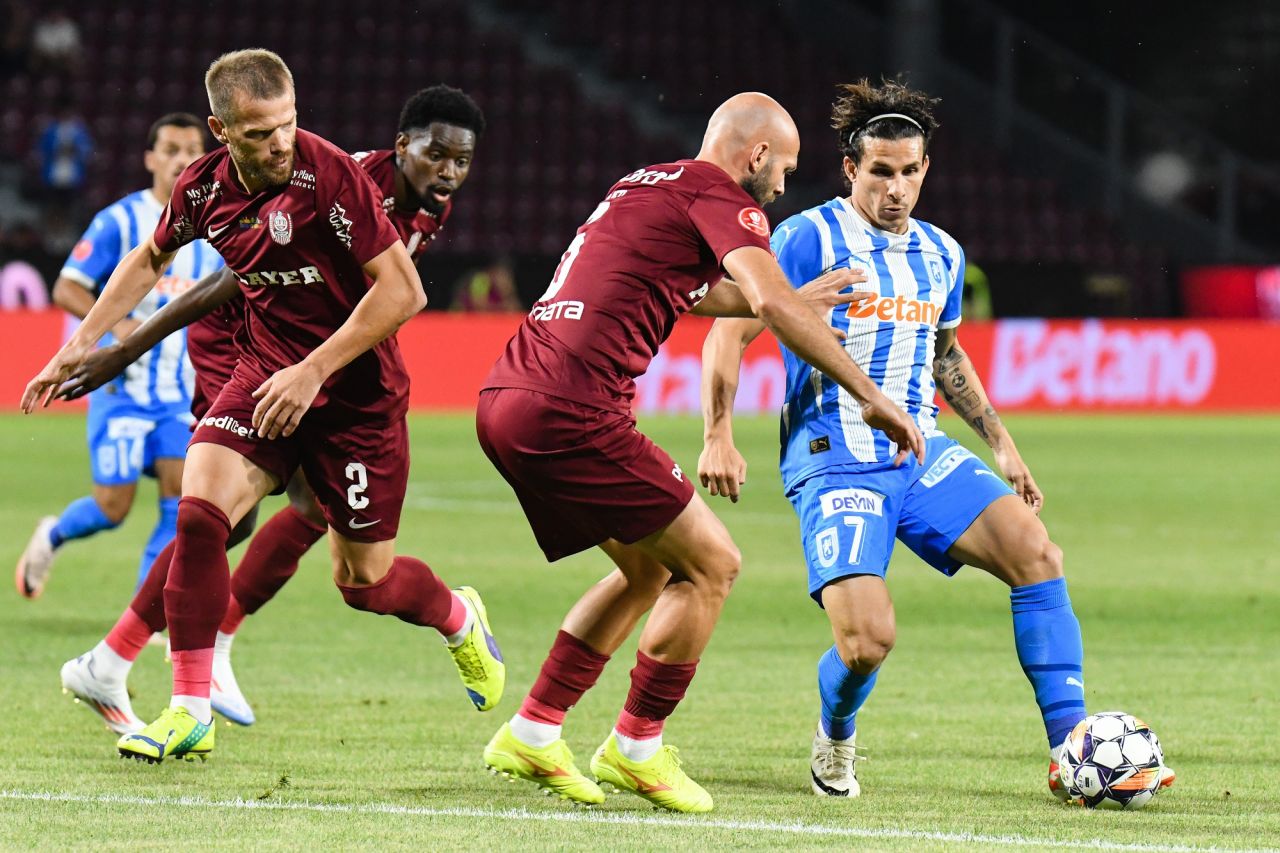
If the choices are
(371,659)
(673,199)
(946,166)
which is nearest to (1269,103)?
(946,166)

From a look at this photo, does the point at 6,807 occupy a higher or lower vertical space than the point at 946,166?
lower

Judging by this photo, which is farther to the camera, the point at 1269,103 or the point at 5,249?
the point at 1269,103

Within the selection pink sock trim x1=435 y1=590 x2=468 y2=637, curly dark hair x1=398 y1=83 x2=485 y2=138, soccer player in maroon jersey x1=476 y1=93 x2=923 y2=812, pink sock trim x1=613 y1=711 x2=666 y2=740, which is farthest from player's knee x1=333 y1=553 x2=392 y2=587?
curly dark hair x1=398 y1=83 x2=485 y2=138

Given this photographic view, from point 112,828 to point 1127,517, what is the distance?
1024 cm

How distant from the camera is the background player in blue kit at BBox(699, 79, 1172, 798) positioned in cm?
562

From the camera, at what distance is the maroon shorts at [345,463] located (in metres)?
5.95

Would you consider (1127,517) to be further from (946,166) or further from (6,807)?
(946,166)

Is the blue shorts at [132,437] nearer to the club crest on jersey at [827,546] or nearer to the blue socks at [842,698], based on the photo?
the club crest on jersey at [827,546]

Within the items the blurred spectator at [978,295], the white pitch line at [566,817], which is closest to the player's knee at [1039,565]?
the white pitch line at [566,817]

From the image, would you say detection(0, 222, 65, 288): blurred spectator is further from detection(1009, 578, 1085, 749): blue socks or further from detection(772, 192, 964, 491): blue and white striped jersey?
detection(1009, 578, 1085, 749): blue socks

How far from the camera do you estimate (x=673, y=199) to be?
5293 millimetres

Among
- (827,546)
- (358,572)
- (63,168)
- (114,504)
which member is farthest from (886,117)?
(63,168)

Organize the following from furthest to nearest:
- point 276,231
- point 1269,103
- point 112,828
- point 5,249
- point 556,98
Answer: point 1269,103
point 556,98
point 5,249
point 276,231
point 112,828

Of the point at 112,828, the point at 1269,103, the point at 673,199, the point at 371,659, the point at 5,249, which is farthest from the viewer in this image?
the point at 1269,103
